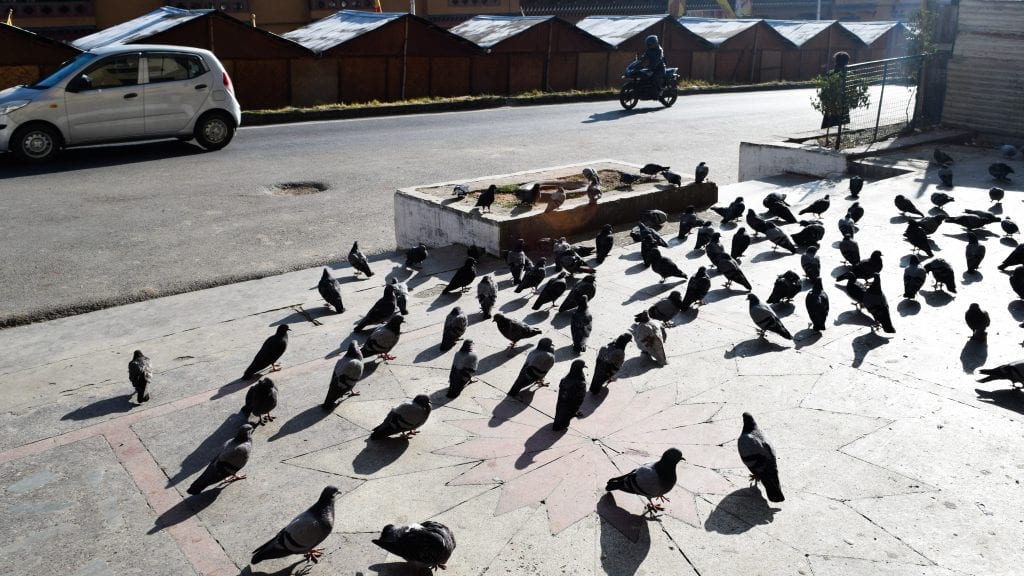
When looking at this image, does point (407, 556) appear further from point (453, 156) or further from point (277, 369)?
point (453, 156)

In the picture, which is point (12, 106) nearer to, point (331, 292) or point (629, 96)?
point (331, 292)

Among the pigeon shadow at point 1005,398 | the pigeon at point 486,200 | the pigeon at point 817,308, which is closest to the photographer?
the pigeon shadow at point 1005,398

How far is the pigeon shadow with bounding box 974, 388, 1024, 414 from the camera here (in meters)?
5.54

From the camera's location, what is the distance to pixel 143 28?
2167cm

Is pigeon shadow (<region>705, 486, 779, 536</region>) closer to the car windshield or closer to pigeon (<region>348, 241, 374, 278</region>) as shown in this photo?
pigeon (<region>348, 241, 374, 278</region>)

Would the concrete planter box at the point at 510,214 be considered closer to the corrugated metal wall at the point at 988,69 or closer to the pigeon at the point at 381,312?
the pigeon at the point at 381,312

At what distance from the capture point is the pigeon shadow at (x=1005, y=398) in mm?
5543

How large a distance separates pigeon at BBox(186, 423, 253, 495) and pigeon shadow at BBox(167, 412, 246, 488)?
0.70 feet

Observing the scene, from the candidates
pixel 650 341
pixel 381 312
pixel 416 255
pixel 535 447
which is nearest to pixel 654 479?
pixel 535 447

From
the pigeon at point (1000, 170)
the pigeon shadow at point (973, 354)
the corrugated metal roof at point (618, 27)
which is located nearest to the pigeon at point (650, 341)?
the pigeon shadow at point (973, 354)

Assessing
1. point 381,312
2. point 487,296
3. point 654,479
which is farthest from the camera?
point 487,296

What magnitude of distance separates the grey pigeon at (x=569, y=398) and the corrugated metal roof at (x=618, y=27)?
25.1 metres

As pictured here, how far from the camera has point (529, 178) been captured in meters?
11.2

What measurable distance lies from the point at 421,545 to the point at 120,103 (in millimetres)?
13705
